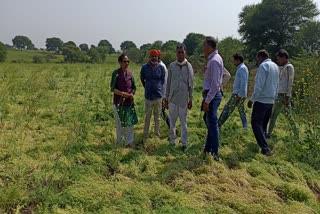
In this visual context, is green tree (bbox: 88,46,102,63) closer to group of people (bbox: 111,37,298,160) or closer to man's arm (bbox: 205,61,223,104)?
group of people (bbox: 111,37,298,160)

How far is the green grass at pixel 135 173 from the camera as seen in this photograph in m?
3.36

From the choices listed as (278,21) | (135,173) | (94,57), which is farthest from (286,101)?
(94,57)

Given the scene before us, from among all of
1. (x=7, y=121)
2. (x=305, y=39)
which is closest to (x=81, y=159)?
(x=7, y=121)

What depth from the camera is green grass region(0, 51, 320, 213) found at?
11.0 ft

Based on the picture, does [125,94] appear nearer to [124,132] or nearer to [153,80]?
[153,80]

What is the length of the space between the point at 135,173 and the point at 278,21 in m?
36.2

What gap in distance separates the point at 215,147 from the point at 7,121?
4.11 metres

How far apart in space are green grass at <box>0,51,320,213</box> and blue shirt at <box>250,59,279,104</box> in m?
0.99

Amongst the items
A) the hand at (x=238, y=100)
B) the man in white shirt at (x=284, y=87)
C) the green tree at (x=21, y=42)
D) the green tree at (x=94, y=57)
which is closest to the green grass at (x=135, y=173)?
the man in white shirt at (x=284, y=87)

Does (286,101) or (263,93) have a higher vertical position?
(263,93)

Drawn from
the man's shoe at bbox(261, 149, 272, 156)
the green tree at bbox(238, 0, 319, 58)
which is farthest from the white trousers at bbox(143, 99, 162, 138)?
the green tree at bbox(238, 0, 319, 58)

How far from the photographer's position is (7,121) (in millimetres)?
5969

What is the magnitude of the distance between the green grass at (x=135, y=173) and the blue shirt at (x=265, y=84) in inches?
39.2

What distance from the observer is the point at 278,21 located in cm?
3550
